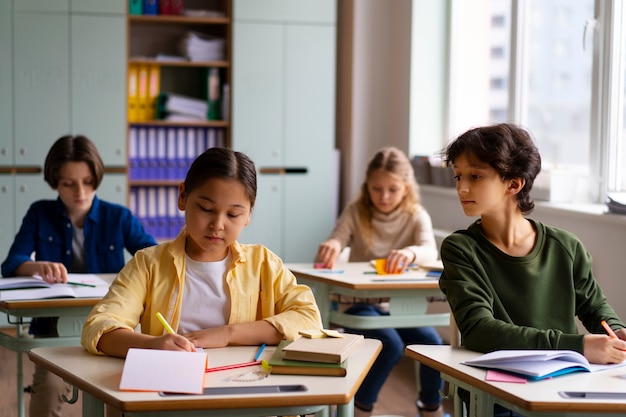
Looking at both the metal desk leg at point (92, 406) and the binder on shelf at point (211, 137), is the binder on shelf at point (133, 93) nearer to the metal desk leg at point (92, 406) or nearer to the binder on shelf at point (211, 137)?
the binder on shelf at point (211, 137)

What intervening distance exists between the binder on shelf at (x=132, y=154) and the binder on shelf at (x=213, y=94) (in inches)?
18.5

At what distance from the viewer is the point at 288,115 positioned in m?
5.63

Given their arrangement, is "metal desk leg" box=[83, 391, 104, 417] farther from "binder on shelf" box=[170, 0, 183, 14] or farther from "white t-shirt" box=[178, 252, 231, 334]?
"binder on shelf" box=[170, 0, 183, 14]

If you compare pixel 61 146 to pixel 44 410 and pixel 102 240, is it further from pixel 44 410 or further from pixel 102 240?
pixel 44 410

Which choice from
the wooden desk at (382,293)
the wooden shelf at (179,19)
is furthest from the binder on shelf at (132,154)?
the wooden desk at (382,293)

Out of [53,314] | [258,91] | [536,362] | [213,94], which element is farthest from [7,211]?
[536,362]

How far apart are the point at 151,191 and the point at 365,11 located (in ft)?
5.86

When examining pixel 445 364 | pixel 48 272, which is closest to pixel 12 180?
pixel 48 272

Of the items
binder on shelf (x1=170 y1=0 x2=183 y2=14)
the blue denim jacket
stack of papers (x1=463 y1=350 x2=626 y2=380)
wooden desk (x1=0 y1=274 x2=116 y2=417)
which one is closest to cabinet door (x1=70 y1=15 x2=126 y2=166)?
binder on shelf (x1=170 y1=0 x2=183 y2=14)

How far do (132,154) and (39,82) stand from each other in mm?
692

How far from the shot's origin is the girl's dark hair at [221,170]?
6.95ft

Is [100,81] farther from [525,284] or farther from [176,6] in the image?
[525,284]

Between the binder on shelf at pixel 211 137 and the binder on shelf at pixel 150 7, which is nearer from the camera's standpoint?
the binder on shelf at pixel 150 7

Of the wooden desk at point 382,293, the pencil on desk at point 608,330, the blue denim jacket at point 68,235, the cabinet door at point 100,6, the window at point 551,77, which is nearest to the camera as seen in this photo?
the pencil on desk at point 608,330
